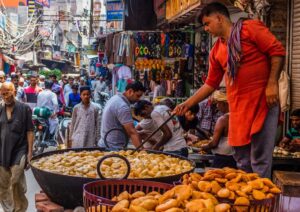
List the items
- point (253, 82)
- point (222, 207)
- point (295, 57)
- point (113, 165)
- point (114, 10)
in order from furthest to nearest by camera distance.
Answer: point (114, 10)
point (295, 57)
point (113, 165)
point (253, 82)
point (222, 207)

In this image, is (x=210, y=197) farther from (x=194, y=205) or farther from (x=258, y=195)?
(x=258, y=195)

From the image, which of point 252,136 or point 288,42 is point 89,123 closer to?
point 288,42

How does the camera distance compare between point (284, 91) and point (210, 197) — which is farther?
point (284, 91)

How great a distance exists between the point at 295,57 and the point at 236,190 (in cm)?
589

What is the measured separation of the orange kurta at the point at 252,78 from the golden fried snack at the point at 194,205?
1.38 metres

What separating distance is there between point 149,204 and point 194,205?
0.27 meters

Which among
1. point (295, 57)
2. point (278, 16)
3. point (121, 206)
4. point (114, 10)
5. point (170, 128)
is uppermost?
point (114, 10)

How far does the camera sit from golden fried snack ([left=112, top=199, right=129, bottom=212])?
9.60 feet

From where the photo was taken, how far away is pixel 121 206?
9.67 ft

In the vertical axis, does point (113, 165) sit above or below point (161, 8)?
below

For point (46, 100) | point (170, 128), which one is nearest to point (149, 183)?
point (170, 128)

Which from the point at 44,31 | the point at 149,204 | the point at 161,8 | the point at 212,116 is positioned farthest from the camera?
the point at 44,31

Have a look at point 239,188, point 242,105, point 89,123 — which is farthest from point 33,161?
point 89,123

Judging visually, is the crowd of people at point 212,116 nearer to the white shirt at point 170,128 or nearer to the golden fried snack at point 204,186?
the white shirt at point 170,128
